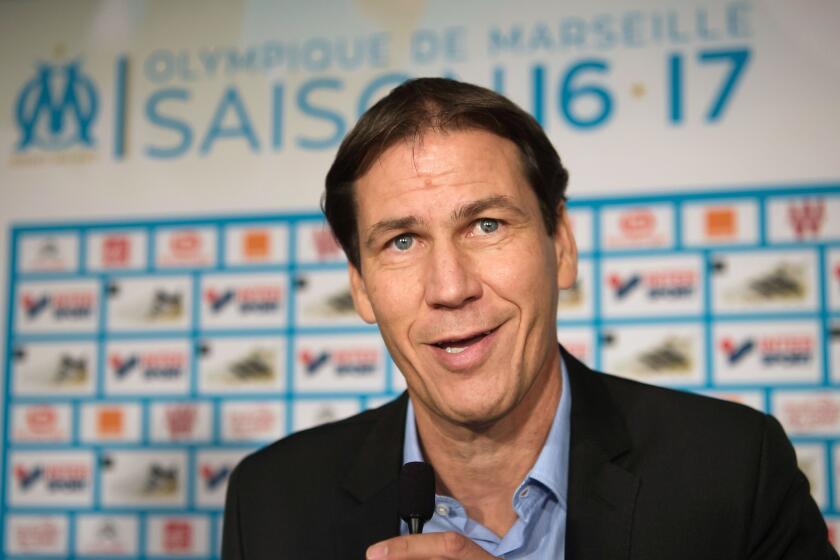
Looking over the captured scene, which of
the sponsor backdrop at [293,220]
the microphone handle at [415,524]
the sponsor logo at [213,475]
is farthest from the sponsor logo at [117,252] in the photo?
the microphone handle at [415,524]

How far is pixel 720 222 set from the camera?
2.74 meters

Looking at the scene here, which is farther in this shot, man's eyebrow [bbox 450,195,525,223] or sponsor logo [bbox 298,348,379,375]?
sponsor logo [bbox 298,348,379,375]

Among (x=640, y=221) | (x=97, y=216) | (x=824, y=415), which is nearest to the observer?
(x=824, y=415)

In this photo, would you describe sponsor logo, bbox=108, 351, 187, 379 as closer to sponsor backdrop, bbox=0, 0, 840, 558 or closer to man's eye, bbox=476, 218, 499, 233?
sponsor backdrop, bbox=0, 0, 840, 558

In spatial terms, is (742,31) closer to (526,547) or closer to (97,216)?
(526,547)

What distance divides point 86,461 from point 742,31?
2578 mm

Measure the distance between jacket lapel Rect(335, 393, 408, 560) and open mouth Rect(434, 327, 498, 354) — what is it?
0.91 ft

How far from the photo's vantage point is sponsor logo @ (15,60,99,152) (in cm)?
329

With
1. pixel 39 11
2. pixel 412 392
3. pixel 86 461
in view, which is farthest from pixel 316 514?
pixel 39 11

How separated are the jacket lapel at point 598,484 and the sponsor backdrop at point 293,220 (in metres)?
1.26

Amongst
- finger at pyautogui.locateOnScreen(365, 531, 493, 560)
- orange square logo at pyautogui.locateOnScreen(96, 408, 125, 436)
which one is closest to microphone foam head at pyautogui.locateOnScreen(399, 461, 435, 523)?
finger at pyautogui.locateOnScreen(365, 531, 493, 560)

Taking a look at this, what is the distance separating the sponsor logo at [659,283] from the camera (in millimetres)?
2758

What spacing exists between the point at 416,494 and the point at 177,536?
2.14 meters

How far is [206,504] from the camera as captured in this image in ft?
9.98
